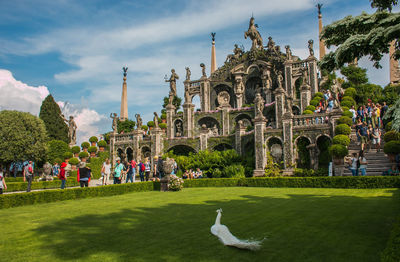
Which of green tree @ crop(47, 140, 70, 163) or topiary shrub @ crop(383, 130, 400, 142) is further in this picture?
green tree @ crop(47, 140, 70, 163)

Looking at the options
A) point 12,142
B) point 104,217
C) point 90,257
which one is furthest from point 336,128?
point 12,142

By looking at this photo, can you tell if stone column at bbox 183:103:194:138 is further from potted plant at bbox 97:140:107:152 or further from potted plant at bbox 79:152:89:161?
potted plant at bbox 79:152:89:161

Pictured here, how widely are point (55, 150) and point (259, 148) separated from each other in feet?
97.7

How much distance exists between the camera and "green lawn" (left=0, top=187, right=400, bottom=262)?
232 inches

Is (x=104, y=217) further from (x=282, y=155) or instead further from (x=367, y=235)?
(x=282, y=155)

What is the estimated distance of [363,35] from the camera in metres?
7.04

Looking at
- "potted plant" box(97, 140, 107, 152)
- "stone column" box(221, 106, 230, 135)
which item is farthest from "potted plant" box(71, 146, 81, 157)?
"stone column" box(221, 106, 230, 135)

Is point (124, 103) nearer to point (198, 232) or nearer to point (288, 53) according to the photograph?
point (288, 53)

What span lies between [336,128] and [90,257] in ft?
67.4

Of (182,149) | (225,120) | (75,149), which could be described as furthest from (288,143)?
(75,149)

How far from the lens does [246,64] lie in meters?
46.4

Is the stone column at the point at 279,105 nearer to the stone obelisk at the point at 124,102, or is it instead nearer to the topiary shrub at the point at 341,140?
the topiary shrub at the point at 341,140

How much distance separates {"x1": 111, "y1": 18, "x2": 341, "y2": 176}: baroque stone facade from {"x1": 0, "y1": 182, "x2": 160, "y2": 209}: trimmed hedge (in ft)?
41.2

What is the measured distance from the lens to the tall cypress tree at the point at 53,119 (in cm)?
5038
